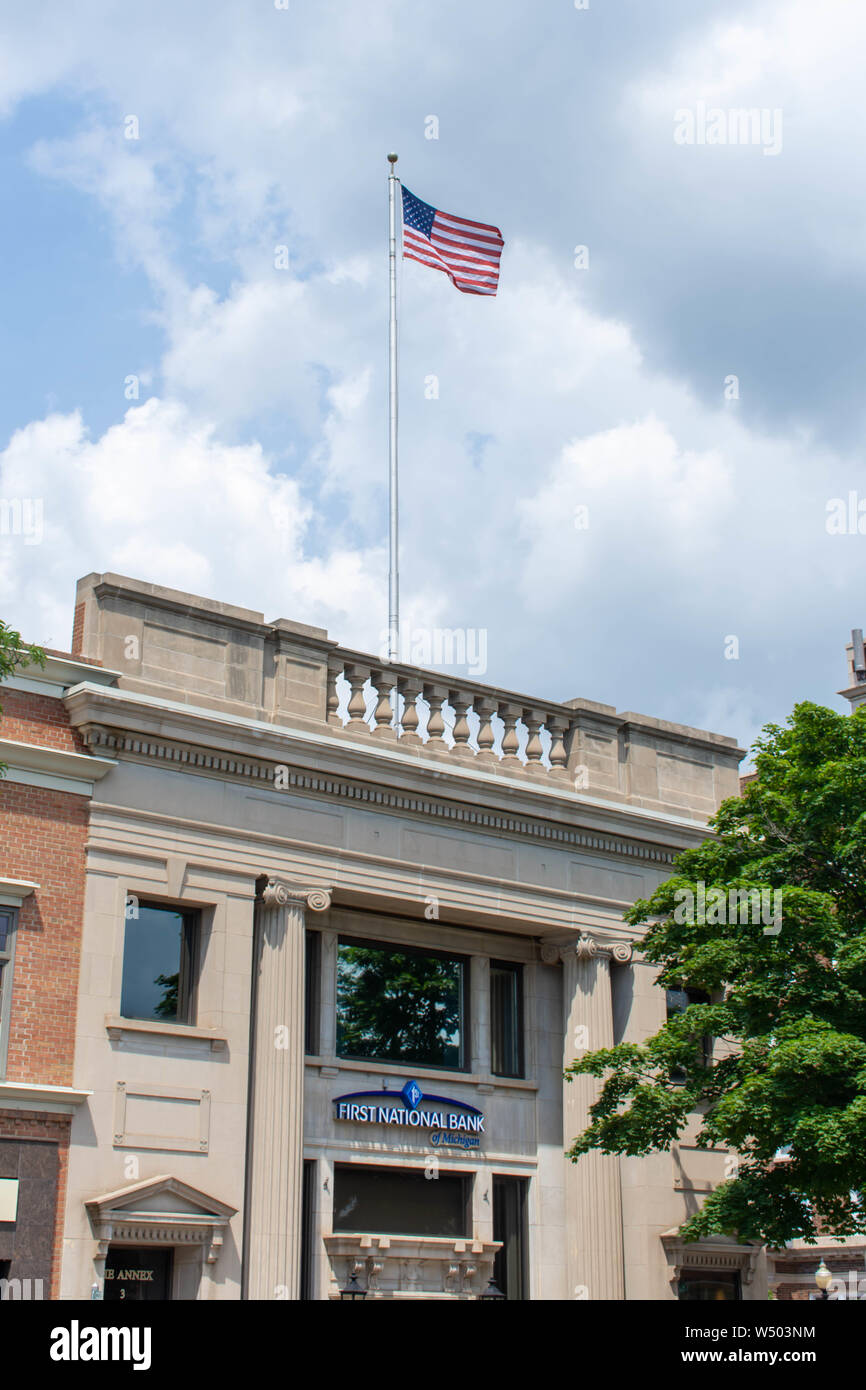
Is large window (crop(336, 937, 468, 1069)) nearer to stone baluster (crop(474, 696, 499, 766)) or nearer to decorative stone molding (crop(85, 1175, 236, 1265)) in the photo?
stone baluster (crop(474, 696, 499, 766))

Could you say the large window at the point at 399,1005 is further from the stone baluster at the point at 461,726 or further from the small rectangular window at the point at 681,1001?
the small rectangular window at the point at 681,1001

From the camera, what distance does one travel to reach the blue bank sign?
22.9m

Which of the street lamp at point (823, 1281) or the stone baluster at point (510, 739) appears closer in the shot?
the stone baluster at point (510, 739)

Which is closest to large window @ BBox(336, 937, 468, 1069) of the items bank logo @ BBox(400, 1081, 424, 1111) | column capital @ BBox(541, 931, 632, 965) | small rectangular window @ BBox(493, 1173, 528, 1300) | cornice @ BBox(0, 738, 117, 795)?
bank logo @ BBox(400, 1081, 424, 1111)

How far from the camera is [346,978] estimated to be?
24.0 metres

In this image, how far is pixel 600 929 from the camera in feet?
84.6

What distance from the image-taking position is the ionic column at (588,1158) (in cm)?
2394

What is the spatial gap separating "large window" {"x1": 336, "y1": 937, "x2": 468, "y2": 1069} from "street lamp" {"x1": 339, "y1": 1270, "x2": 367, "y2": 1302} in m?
3.32

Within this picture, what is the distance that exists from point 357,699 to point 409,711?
0.97 meters

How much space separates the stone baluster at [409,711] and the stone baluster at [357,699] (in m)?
0.70

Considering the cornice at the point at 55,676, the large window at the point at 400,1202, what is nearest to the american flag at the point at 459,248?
the cornice at the point at 55,676
